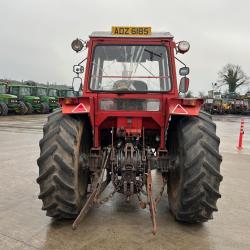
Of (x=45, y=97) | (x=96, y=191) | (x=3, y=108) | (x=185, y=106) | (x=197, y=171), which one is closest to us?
(x=197, y=171)

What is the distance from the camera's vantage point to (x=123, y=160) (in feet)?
12.5

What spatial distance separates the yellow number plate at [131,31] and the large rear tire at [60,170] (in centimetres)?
141

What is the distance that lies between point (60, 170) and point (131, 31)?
2032 millimetres

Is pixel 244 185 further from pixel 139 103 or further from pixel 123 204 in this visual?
pixel 139 103

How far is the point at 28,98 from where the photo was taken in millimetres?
25516

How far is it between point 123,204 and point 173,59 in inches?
85.9

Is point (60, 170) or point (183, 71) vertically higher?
point (183, 71)

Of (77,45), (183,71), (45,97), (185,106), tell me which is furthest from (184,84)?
(45,97)

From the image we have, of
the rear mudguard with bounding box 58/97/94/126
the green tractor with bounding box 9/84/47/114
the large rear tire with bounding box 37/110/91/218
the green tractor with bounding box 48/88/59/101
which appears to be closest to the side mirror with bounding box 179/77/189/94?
the rear mudguard with bounding box 58/97/94/126

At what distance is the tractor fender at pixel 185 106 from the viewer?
371cm

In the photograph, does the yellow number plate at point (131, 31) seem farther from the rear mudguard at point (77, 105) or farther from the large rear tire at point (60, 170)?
the large rear tire at point (60, 170)

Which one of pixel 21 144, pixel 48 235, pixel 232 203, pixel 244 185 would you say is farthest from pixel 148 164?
pixel 21 144

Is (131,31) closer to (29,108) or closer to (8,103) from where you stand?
(8,103)

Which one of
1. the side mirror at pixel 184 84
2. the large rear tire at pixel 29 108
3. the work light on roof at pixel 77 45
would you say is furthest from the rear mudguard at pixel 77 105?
the large rear tire at pixel 29 108
